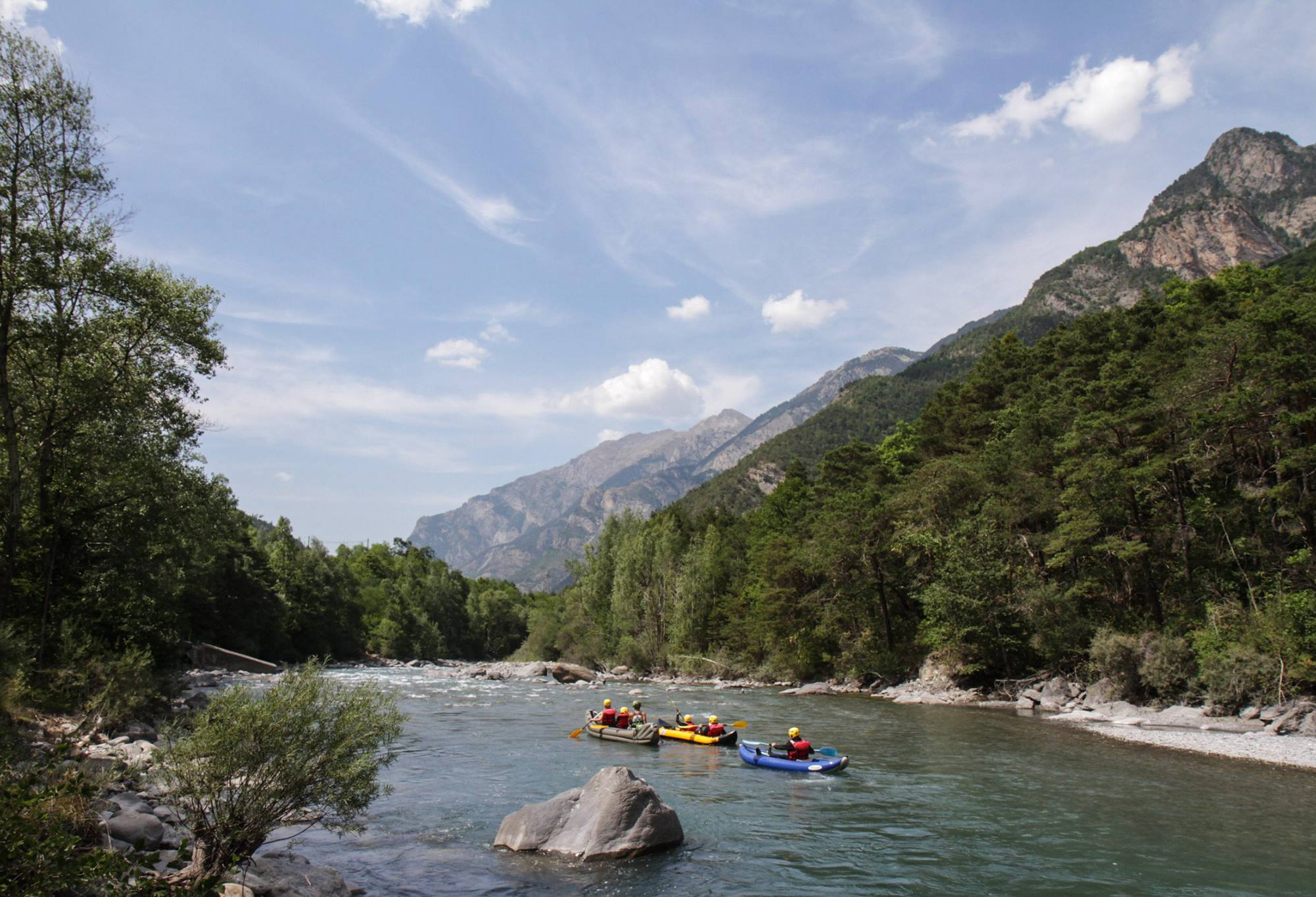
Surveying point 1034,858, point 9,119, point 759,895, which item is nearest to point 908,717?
point 1034,858

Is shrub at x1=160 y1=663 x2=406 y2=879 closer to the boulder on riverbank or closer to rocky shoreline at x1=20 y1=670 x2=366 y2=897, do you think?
rocky shoreline at x1=20 y1=670 x2=366 y2=897

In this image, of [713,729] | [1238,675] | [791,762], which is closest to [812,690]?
[713,729]

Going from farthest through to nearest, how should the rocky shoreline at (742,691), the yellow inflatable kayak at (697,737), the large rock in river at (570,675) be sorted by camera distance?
the large rock in river at (570,675) < the yellow inflatable kayak at (697,737) < the rocky shoreline at (742,691)

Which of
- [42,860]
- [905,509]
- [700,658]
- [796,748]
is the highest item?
[905,509]

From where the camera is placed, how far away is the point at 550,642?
77.6 meters

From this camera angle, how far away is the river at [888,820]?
11188 mm

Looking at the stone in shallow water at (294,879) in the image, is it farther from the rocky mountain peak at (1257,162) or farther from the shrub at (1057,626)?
the rocky mountain peak at (1257,162)

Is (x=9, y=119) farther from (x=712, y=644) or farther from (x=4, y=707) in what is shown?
(x=712, y=644)

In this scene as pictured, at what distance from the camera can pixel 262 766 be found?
29.3 feet

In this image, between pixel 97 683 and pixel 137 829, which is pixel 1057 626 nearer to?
pixel 137 829

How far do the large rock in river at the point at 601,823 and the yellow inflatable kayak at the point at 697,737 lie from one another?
36.1ft

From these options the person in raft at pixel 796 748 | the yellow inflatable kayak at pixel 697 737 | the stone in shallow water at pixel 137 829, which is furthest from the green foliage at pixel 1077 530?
the stone in shallow water at pixel 137 829

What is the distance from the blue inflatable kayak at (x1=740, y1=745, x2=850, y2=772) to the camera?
19.2m

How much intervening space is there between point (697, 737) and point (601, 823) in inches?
494
